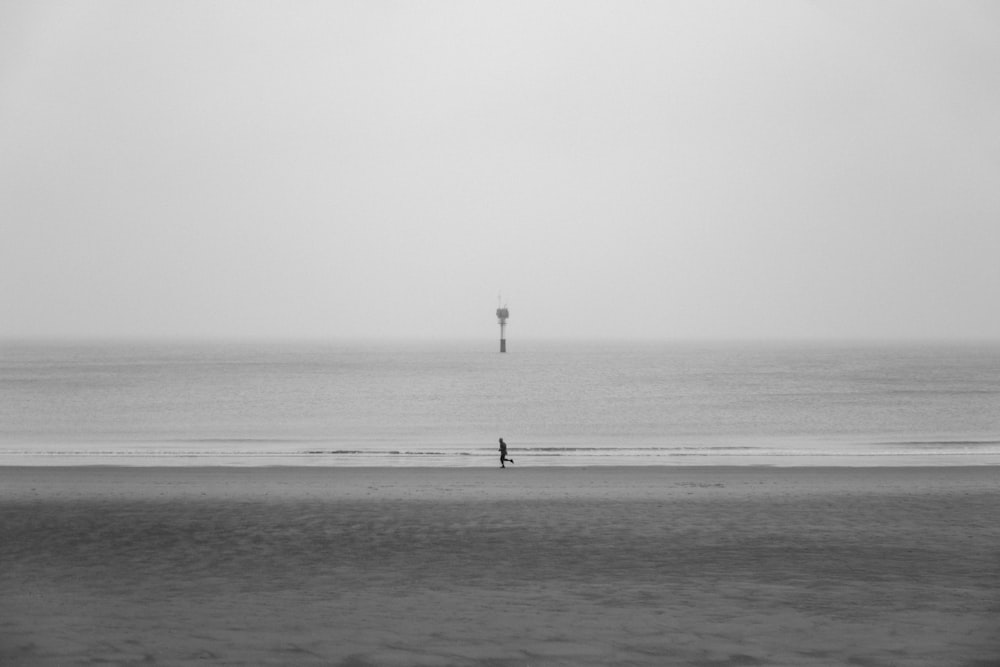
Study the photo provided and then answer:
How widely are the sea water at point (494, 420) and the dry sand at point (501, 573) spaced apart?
847 cm

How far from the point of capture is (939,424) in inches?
1907

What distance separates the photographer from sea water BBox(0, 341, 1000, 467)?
2912 centimetres

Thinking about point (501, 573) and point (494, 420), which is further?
point (494, 420)

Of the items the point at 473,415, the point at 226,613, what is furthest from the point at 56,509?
the point at 473,415

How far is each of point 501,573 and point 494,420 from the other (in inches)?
1577

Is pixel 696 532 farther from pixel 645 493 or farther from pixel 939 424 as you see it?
pixel 939 424

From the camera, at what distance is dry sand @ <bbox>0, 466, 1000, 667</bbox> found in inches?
315

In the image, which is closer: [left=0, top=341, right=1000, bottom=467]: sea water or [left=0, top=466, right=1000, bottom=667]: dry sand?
[left=0, top=466, right=1000, bottom=667]: dry sand

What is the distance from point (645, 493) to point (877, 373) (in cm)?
10159

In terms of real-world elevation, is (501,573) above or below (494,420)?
above

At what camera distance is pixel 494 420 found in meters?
51.2

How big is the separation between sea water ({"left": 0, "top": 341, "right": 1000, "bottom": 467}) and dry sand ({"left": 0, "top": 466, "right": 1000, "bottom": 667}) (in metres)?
8.47

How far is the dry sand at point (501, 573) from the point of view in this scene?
8.00 meters

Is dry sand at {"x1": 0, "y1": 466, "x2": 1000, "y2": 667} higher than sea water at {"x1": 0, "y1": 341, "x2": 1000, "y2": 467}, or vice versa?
dry sand at {"x1": 0, "y1": 466, "x2": 1000, "y2": 667}
